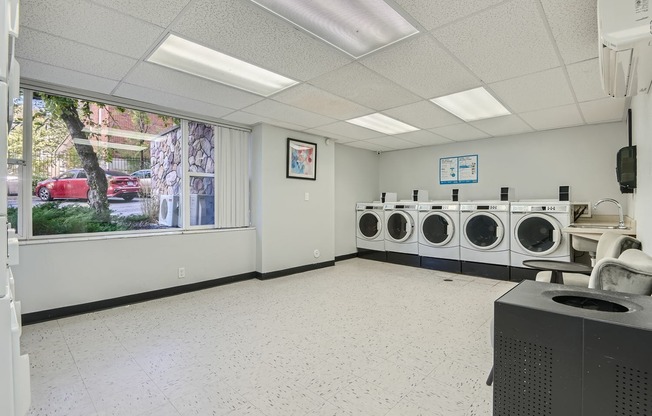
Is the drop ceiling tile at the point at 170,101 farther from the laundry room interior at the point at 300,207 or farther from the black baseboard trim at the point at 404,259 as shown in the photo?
the black baseboard trim at the point at 404,259

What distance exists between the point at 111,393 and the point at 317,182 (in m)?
3.87

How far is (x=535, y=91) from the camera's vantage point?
10.1 feet

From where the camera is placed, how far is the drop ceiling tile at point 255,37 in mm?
1852

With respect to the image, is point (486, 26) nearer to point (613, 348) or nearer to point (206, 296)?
point (613, 348)

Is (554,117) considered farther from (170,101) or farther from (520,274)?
(170,101)

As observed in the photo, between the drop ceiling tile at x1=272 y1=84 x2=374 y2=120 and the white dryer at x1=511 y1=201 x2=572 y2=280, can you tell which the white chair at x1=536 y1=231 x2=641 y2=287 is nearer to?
the white dryer at x1=511 y1=201 x2=572 y2=280

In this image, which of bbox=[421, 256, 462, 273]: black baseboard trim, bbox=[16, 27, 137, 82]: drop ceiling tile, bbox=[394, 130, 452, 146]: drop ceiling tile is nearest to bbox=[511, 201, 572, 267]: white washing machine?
bbox=[421, 256, 462, 273]: black baseboard trim

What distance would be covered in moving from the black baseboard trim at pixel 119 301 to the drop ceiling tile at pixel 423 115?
309cm

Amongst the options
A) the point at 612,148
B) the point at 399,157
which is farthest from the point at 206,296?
the point at 612,148

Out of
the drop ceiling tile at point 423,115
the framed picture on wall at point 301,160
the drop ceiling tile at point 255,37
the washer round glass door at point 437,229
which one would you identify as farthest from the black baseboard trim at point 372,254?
the drop ceiling tile at point 255,37

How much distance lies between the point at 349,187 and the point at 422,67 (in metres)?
3.72

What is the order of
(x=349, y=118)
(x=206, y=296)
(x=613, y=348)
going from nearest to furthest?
(x=613, y=348) < (x=206, y=296) < (x=349, y=118)

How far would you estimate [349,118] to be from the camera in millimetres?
4090

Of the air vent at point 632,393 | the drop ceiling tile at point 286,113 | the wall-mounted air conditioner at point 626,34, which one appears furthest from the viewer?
the drop ceiling tile at point 286,113
